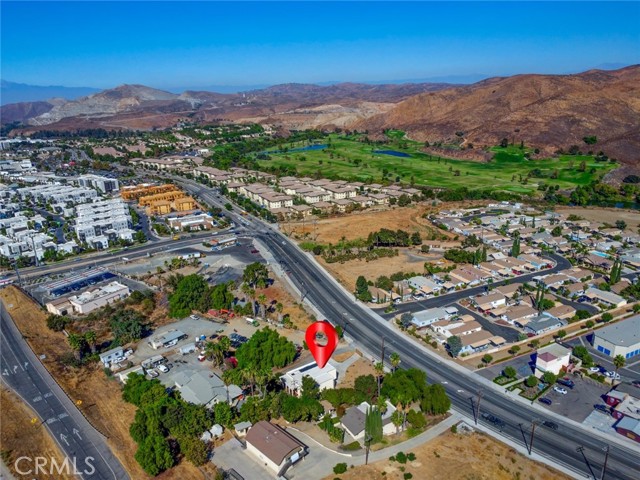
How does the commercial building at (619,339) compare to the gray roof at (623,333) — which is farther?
the gray roof at (623,333)

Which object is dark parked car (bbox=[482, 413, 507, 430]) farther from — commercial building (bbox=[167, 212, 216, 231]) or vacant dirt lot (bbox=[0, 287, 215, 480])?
commercial building (bbox=[167, 212, 216, 231])

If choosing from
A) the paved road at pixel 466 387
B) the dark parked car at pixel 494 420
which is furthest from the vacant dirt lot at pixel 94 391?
the paved road at pixel 466 387

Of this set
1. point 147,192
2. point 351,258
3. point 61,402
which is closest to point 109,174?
point 147,192

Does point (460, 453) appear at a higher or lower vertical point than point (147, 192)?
lower

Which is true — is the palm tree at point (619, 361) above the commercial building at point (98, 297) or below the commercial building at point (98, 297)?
below

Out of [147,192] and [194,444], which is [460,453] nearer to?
[194,444]

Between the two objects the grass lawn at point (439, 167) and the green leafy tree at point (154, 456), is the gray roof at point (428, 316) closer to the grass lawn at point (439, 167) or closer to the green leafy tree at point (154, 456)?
the green leafy tree at point (154, 456)
